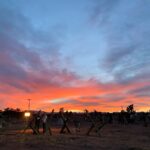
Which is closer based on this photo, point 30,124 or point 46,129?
point 30,124

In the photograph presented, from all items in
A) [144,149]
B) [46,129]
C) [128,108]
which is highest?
[128,108]

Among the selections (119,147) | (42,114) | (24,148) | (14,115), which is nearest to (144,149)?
(119,147)

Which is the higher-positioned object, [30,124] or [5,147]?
[30,124]

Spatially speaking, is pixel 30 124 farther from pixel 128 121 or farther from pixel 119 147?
pixel 128 121

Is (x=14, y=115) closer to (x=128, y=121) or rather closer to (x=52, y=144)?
(x=128, y=121)

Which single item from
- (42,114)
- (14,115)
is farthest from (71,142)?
(14,115)

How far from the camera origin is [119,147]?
75.4 ft

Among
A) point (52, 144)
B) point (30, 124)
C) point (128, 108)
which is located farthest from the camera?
point (128, 108)

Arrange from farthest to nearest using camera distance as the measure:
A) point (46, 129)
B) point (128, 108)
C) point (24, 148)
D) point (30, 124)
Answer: point (128, 108), point (46, 129), point (30, 124), point (24, 148)

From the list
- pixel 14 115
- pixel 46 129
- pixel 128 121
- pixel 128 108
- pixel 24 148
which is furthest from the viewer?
pixel 14 115

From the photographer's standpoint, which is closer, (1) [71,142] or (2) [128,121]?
(1) [71,142]

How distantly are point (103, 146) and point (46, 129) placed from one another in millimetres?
12194

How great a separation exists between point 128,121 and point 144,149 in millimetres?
41545

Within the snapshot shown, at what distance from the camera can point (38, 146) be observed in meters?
22.7
